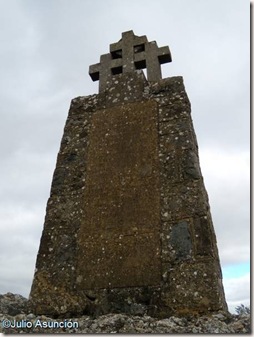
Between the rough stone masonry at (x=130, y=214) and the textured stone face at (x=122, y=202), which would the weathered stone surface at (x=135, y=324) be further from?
the textured stone face at (x=122, y=202)

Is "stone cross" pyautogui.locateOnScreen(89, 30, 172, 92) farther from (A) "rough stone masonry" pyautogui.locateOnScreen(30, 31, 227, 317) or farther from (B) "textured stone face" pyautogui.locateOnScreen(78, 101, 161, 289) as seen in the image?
(B) "textured stone face" pyautogui.locateOnScreen(78, 101, 161, 289)

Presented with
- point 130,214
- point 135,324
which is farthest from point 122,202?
point 135,324

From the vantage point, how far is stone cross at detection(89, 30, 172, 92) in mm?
5078

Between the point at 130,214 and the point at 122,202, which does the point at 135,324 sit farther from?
the point at 122,202

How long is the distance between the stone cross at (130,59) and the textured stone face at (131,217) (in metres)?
0.32

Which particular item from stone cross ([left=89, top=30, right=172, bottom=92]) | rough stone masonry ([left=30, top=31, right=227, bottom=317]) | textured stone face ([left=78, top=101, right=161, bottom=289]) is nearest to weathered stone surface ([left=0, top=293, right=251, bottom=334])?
rough stone masonry ([left=30, top=31, right=227, bottom=317])

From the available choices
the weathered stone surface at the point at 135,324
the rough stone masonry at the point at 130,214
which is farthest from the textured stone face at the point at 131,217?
the weathered stone surface at the point at 135,324

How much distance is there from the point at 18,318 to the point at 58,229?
3.81 feet

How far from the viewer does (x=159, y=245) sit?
11.9ft

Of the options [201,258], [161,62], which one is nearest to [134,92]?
[161,62]

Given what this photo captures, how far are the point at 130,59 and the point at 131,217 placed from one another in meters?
2.50

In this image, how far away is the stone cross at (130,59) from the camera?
5.08 m

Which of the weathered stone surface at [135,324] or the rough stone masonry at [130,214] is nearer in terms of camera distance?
the weathered stone surface at [135,324]

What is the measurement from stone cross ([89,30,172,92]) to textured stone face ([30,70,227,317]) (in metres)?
0.32
